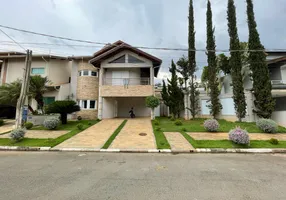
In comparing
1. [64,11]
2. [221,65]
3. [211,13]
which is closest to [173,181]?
[64,11]

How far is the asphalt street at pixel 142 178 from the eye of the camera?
11.7 ft

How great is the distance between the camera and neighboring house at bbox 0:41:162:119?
18578 millimetres

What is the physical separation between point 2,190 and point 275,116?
1970cm

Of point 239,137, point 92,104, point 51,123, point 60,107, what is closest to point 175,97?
point 92,104

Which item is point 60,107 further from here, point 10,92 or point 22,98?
point 10,92

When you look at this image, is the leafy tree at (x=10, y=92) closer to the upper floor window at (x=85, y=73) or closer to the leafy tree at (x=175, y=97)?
the upper floor window at (x=85, y=73)

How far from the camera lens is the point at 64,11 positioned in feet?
38.7

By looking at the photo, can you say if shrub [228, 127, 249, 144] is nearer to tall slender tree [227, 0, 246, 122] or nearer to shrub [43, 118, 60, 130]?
tall slender tree [227, 0, 246, 122]

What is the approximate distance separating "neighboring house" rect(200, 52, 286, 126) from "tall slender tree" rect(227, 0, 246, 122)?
947 mm

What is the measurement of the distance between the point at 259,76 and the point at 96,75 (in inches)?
731

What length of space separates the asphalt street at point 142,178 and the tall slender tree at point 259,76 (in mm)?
9526

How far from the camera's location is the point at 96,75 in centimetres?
2086

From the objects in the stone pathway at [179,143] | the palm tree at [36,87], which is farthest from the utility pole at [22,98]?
the stone pathway at [179,143]

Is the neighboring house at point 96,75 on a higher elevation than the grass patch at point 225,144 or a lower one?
higher
